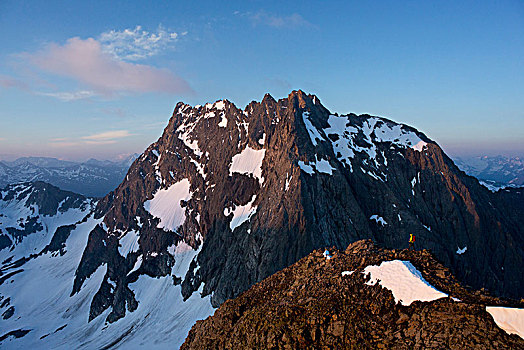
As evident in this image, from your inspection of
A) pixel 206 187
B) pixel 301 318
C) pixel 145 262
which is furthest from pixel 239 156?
pixel 301 318

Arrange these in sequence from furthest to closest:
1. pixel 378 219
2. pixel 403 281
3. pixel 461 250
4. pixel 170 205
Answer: pixel 170 205 → pixel 461 250 → pixel 378 219 → pixel 403 281

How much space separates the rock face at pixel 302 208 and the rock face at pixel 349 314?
40311mm

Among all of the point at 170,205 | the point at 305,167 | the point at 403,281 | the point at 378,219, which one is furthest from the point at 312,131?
the point at 170,205

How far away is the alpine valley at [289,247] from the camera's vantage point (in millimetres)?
17359

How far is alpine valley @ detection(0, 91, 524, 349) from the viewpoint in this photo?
17.4m

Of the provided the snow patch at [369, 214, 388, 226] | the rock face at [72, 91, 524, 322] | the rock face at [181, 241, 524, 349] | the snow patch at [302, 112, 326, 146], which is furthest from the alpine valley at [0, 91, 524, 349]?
the snow patch at [302, 112, 326, 146]

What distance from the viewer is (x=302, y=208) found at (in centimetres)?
7050

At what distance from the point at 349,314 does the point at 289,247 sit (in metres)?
50.7

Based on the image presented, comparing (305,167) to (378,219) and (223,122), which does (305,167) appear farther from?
(223,122)

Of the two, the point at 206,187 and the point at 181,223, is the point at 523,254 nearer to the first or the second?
the point at 206,187

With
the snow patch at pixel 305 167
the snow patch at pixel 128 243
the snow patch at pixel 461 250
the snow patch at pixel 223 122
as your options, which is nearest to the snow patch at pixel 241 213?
the snow patch at pixel 305 167

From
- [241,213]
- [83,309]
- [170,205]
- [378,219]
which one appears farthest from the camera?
[170,205]

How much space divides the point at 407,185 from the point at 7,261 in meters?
269

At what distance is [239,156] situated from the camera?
367 feet
